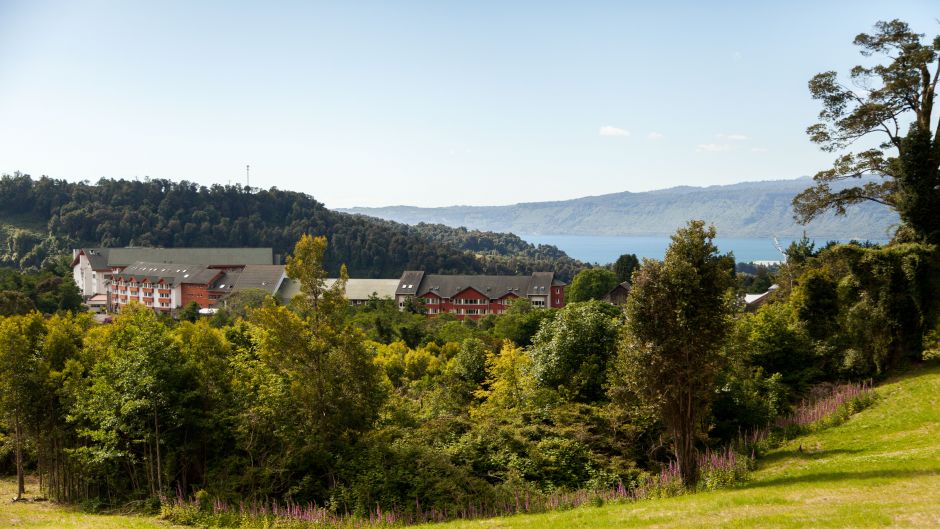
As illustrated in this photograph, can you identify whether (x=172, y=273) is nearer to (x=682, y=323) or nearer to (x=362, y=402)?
(x=362, y=402)

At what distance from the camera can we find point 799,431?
22.2 metres

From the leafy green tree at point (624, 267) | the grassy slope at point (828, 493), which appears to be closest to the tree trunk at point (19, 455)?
the grassy slope at point (828, 493)

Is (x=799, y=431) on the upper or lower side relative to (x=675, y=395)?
lower

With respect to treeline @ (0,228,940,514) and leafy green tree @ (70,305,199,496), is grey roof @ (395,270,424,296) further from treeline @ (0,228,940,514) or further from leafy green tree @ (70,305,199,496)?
leafy green tree @ (70,305,199,496)

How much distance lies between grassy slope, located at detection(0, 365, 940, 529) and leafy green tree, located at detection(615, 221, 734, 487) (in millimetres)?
2423

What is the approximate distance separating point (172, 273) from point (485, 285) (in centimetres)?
5341

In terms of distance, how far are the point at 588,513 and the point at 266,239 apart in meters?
175

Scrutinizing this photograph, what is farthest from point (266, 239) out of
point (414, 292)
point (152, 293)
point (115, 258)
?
point (414, 292)

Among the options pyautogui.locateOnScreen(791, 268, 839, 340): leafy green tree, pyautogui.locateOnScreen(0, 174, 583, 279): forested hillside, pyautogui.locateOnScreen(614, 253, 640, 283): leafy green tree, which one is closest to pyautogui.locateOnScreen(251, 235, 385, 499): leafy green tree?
pyautogui.locateOnScreen(791, 268, 839, 340): leafy green tree

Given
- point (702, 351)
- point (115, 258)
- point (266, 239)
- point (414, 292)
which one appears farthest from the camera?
point (266, 239)

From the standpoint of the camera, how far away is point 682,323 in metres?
16.3

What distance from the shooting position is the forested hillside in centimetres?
16362

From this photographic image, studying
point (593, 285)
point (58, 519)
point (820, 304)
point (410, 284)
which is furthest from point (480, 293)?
point (58, 519)

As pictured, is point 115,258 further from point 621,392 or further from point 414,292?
point 621,392
